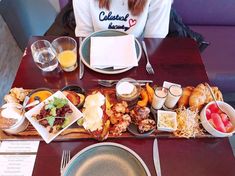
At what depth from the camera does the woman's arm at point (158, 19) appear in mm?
1064

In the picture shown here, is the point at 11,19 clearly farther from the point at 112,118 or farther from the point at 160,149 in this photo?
the point at 160,149

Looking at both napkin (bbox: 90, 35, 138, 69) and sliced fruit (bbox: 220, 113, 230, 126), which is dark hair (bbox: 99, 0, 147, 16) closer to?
napkin (bbox: 90, 35, 138, 69)

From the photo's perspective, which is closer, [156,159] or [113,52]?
[156,159]

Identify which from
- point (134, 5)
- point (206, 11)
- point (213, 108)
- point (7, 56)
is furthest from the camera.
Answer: point (7, 56)

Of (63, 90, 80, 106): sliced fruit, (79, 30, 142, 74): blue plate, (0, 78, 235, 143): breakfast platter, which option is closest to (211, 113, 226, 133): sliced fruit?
(0, 78, 235, 143): breakfast platter

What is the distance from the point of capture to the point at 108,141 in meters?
0.73

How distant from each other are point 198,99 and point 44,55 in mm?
633

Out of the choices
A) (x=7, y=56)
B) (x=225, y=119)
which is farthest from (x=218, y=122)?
(x=7, y=56)

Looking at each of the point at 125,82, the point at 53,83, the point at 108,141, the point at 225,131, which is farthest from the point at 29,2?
the point at 225,131

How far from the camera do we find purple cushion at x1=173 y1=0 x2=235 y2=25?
63.6 inches

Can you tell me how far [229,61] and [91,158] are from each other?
3.78ft

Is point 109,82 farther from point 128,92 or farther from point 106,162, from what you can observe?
point 106,162

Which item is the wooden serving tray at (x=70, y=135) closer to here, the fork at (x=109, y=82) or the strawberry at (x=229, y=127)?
the strawberry at (x=229, y=127)

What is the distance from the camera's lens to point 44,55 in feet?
3.04
